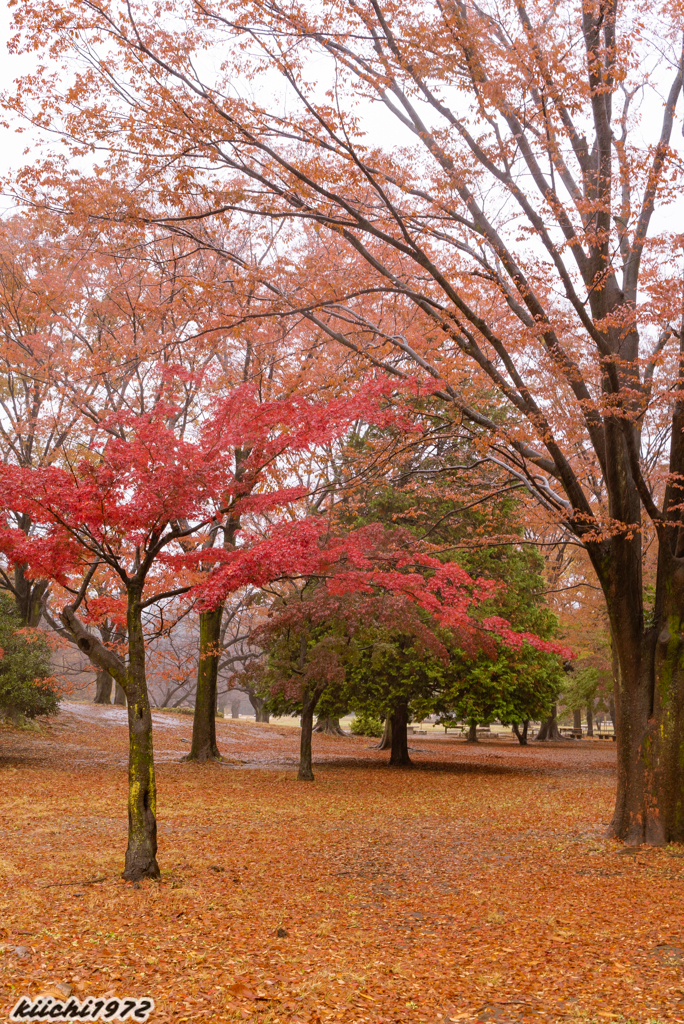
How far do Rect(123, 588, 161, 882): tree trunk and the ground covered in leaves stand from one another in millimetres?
213

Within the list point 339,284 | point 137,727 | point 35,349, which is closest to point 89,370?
point 35,349

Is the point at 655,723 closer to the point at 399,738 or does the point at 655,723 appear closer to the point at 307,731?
the point at 307,731

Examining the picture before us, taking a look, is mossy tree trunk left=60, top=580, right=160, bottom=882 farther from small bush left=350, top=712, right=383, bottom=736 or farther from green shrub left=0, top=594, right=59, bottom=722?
small bush left=350, top=712, right=383, bottom=736

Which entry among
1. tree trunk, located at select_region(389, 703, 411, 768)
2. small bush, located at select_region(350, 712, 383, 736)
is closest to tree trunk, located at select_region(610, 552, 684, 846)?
tree trunk, located at select_region(389, 703, 411, 768)

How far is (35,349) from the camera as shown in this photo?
560 inches

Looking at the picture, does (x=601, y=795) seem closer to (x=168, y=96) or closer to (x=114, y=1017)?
(x=114, y=1017)

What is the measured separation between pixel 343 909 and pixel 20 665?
35.0 feet

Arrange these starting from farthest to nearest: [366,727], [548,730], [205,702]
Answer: [548,730] < [366,727] < [205,702]

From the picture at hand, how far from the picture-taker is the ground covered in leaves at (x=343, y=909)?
394 centimetres

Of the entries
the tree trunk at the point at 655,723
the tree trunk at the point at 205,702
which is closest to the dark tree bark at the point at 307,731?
the tree trunk at the point at 205,702

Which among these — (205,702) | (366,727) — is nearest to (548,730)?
(366,727)

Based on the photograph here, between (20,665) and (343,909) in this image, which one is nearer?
(343,909)

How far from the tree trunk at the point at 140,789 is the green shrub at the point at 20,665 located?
847 centimetres

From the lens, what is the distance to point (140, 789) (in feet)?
20.9
